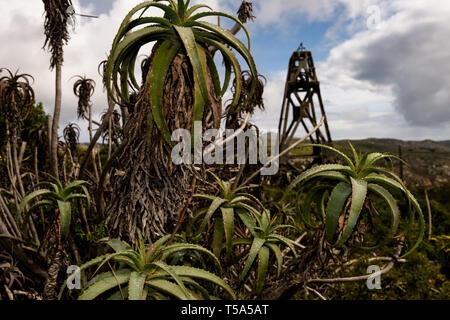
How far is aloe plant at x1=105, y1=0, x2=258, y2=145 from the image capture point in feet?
5.26

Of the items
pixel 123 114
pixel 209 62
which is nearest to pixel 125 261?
pixel 209 62

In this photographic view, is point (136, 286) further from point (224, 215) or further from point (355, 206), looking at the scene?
point (355, 206)

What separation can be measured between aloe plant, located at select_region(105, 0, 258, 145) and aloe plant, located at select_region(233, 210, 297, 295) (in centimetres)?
88

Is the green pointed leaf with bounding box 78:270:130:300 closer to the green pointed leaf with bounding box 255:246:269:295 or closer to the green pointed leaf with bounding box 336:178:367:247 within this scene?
the green pointed leaf with bounding box 255:246:269:295

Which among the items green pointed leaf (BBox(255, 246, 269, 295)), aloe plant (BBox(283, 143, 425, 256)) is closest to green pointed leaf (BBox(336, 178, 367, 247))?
aloe plant (BBox(283, 143, 425, 256))

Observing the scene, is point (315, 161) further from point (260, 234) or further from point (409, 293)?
point (260, 234)

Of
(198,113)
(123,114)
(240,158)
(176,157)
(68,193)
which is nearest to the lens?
(198,113)

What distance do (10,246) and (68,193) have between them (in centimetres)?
124

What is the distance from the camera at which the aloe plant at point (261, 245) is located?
7.24 ft

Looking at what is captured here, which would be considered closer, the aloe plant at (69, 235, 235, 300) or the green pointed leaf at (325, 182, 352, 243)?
the aloe plant at (69, 235, 235, 300)

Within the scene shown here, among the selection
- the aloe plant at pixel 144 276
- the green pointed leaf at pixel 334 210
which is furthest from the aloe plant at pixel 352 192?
the aloe plant at pixel 144 276

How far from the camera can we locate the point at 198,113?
5.32 feet

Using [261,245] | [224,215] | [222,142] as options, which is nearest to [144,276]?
[224,215]

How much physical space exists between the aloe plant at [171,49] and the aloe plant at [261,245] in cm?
88
